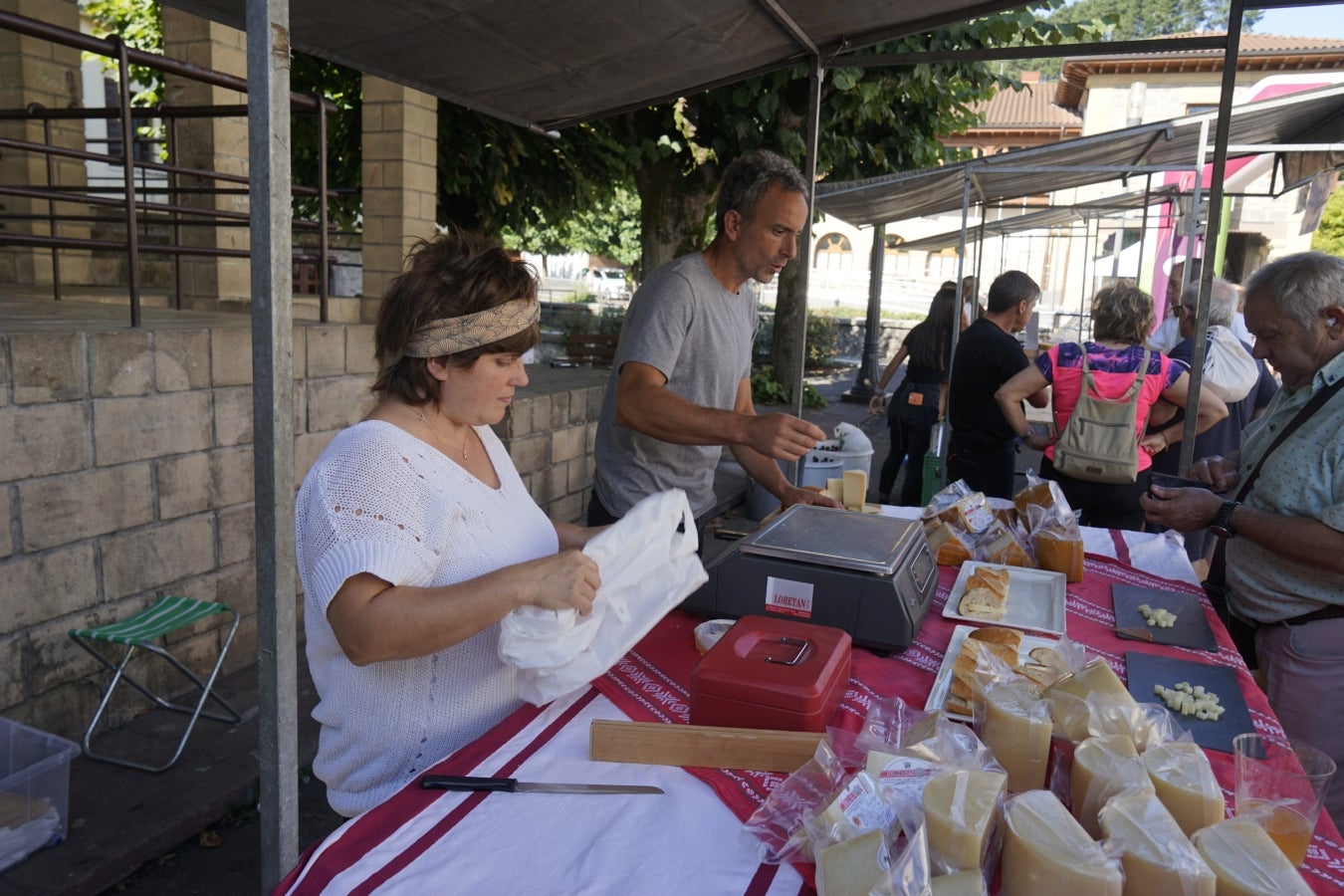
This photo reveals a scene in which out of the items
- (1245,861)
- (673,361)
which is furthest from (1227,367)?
(1245,861)

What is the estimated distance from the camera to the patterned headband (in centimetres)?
156

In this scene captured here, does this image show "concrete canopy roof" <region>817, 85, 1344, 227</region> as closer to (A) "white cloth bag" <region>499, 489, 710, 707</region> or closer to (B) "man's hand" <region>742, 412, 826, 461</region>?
(B) "man's hand" <region>742, 412, 826, 461</region>

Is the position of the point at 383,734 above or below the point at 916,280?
below

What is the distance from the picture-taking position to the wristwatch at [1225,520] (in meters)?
2.39

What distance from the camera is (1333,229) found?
18.1m

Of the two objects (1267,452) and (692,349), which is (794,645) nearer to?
(692,349)

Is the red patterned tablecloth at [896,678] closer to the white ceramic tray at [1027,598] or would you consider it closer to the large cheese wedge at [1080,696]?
the white ceramic tray at [1027,598]

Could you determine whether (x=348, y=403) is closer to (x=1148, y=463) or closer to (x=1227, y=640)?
(x=1227, y=640)

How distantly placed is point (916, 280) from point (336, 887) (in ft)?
121

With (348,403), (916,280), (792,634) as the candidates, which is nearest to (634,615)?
(792,634)

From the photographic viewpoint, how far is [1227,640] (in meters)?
2.11

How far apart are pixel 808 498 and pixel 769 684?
4.51 feet

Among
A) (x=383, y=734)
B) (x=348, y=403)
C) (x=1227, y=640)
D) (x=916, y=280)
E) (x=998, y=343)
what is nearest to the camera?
(x=383, y=734)

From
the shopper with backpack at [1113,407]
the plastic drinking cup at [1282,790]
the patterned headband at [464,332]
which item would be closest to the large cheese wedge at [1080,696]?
the plastic drinking cup at [1282,790]
